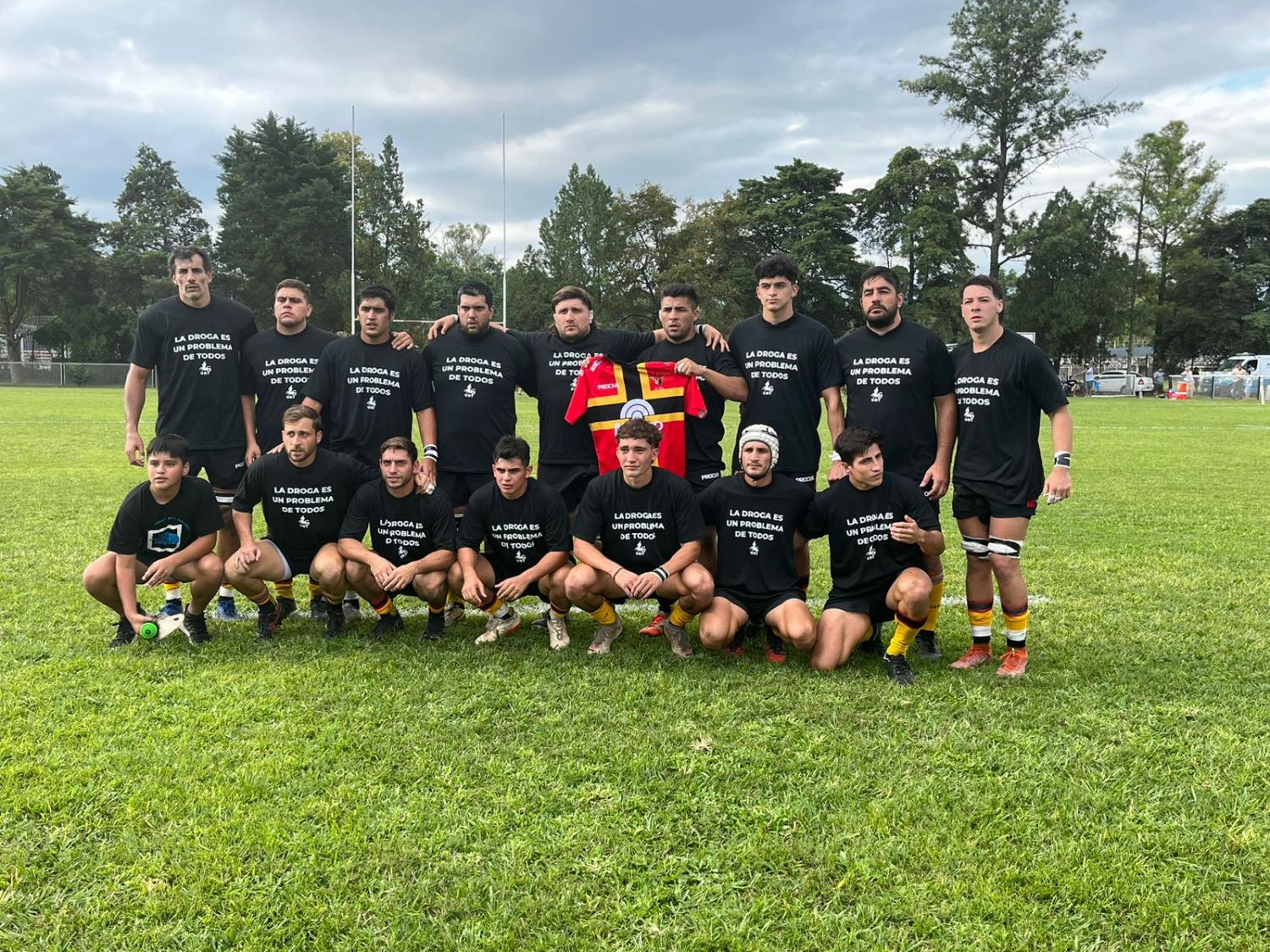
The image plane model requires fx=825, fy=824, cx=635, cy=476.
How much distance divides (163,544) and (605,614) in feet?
7.93

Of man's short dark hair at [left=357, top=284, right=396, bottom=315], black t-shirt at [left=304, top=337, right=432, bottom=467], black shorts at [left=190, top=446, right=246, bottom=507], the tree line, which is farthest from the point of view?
the tree line

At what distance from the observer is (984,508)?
424cm

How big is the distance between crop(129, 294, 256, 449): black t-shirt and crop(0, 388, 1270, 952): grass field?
3.96 ft

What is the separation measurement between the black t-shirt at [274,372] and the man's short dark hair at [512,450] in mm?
1400

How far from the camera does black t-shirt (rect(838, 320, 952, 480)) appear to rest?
14.3ft

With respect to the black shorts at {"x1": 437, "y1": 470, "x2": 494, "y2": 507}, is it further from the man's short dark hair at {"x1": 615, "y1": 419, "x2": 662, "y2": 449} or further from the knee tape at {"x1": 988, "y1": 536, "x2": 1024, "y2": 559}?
the knee tape at {"x1": 988, "y1": 536, "x2": 1024, "y2": 559}

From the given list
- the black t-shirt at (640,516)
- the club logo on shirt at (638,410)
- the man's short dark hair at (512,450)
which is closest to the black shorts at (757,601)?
the black t-shirt at (640,516)

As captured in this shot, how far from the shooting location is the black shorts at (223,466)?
5004mm

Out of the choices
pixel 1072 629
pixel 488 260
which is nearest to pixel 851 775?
pixel 1072 629

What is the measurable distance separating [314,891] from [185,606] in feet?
10.8

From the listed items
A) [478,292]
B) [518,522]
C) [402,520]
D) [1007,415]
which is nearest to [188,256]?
[478,292]

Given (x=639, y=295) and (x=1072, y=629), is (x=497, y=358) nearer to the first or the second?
(x=1072, y=629)

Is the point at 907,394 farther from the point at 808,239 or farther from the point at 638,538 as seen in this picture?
the point at 808,239

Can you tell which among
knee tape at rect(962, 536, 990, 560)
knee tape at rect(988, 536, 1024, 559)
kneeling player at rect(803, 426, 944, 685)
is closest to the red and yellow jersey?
kneeling player at rect(803, 426, 944, 685)
